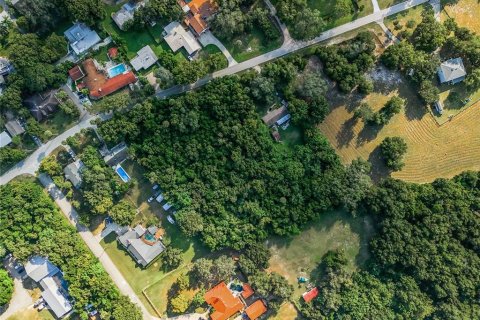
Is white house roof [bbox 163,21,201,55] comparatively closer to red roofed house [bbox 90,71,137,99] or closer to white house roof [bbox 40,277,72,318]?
red roofed house [bbox 90,71,137,99]

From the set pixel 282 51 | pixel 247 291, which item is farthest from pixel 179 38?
pixel 247 291

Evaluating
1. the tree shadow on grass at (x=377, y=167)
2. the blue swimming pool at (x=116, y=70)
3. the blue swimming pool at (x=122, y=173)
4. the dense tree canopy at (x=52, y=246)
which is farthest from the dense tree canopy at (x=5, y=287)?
the tree shadow on grass at (x=377, y=167)

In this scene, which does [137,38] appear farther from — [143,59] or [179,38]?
[179,38]

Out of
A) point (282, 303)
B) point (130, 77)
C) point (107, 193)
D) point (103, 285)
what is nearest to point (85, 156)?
point (107, 193)

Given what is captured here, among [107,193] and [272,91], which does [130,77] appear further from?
[272,91]

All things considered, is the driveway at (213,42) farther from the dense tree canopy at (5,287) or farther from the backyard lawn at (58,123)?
the dense tree canopy at (5,287)

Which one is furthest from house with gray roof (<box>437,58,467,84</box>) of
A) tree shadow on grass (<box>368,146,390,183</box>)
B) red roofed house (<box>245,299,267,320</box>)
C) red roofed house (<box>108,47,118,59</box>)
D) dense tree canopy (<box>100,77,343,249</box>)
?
red roofed house (<box>108,47,118,59</box>)
